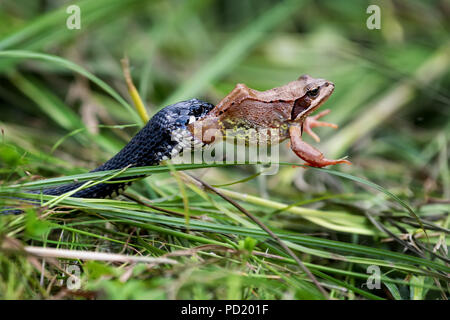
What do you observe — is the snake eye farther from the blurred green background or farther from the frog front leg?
the blurred green background

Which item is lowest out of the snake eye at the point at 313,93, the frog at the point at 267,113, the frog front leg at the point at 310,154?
the frog front leg at the point at 310,154

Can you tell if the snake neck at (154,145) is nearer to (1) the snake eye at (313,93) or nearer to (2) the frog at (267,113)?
(2) the frog at (267,113)

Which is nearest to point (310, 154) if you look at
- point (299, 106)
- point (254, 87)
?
point (299, 106)

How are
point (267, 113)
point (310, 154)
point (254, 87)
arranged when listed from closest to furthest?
1. point (310, 154)
2. point (267, 113)
3. point (254, 87)

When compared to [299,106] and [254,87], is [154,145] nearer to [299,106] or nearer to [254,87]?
[299,106]

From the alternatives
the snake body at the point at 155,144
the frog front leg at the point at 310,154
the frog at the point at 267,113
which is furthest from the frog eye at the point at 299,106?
the snake body at the point at 155,144

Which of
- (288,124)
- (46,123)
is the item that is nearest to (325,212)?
(288,124)
